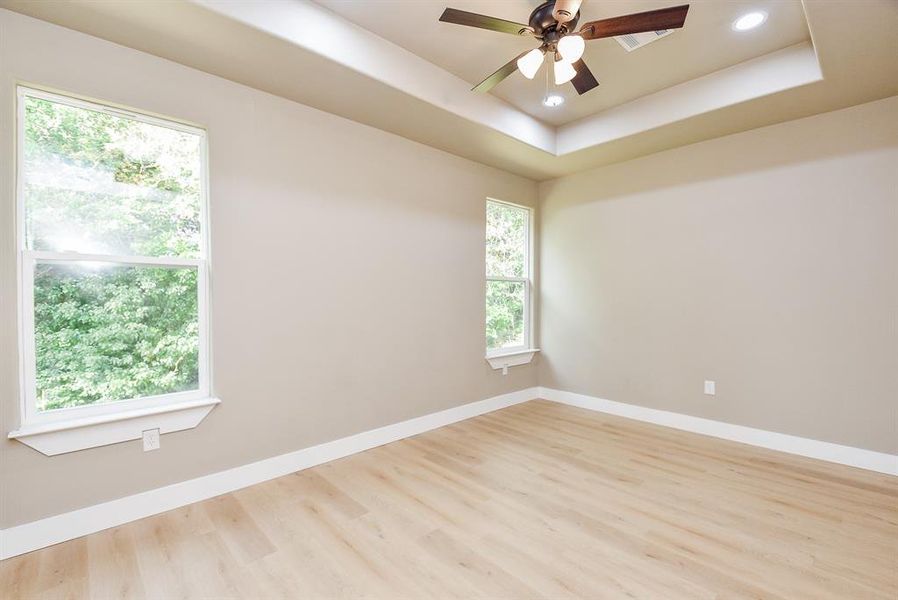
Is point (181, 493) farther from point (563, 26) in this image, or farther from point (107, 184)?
point (563, 26)

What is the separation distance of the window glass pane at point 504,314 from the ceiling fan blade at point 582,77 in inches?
89.4

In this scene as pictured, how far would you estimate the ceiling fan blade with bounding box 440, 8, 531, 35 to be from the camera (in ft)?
6.21

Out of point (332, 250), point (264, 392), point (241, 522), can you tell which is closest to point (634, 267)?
point (332, 250)

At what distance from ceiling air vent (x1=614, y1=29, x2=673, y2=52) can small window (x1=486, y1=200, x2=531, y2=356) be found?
2.02 m

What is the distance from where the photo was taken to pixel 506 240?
468 centimetres

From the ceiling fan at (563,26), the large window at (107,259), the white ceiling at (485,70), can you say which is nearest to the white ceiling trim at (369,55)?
the white ceiling at (485,70)

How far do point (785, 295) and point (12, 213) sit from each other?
5.10m

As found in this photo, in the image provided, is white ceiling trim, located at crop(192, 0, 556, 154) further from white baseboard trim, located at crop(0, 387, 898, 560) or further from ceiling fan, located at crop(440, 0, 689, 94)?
white baseboard trim, located at crop(0, 387, 898, 560)

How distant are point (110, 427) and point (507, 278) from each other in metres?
3.65

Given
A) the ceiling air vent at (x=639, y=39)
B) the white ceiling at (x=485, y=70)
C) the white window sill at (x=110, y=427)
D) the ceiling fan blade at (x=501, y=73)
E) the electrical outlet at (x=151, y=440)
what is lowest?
the electrical outlet at (x=151, y=440)

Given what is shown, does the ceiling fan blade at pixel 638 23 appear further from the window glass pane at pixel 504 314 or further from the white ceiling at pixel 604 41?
the window glass pane at pixel 504 314

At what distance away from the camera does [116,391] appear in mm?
2266

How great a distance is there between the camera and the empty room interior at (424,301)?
6.42 ft

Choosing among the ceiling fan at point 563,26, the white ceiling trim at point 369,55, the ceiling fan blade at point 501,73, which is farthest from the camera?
the ceiling fan blade at point 501,73
